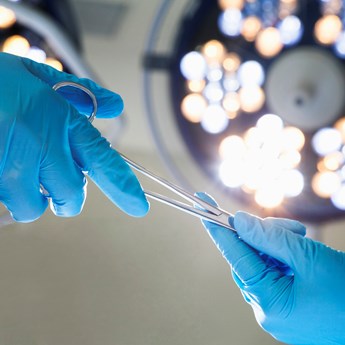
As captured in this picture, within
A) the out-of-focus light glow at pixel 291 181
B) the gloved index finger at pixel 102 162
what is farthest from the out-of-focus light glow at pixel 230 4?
the gloved index finger at pixel 102 162

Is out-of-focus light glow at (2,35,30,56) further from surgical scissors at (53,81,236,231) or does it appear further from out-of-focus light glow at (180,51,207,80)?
surgical scissors at (53,81,236,231)

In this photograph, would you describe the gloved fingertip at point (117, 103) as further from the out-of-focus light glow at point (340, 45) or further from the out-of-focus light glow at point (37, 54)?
the out-of-focus light glow at point (340, 45)

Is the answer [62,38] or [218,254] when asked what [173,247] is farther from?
[62,38]

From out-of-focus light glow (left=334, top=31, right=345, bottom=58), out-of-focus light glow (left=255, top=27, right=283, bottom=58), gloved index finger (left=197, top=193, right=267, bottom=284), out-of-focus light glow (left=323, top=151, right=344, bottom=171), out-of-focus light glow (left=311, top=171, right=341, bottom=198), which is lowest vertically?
gloved index finger (left=197, top=193, right=267, bottom=284)

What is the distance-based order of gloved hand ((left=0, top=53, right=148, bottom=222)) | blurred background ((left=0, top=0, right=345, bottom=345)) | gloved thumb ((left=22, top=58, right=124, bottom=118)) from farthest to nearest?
blurred background ((left=0, top=0, right=345, bottom=345)) < gloved thumb ((left=22, top=58, right=124, bottom=118)) < gloved hand ((left=0, top=53, right=148, bottom=222))

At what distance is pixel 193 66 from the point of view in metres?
1.66

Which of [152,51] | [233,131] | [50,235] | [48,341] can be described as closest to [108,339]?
[48,341]

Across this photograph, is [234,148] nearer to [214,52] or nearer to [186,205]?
[214,52]

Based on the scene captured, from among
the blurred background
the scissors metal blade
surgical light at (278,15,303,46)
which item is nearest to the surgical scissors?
the scissors metal blade

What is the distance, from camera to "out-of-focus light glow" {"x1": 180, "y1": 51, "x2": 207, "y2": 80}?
64.9 inches

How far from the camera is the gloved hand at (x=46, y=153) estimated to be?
0.99 m

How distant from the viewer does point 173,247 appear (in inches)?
65.2

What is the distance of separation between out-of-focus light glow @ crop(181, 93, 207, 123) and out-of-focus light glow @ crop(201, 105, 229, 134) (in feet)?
0.05

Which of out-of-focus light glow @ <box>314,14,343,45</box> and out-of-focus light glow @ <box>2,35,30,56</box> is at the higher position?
out-of-focus light glow @ <box>314,14,343,45</box>
